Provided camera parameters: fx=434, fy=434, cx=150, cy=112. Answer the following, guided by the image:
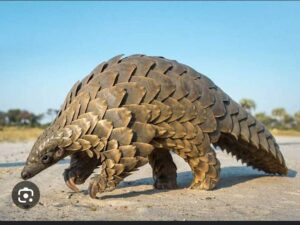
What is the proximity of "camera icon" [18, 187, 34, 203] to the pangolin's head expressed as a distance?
765 millimetres

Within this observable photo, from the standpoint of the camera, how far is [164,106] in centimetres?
756

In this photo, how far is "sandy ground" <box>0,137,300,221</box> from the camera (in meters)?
6.01

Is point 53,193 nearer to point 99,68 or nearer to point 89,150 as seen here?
point 89,150

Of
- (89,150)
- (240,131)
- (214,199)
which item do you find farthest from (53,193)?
(240,131)

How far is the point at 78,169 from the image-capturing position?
26.9ft

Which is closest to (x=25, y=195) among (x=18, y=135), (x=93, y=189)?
Result: (x=93, y=189)

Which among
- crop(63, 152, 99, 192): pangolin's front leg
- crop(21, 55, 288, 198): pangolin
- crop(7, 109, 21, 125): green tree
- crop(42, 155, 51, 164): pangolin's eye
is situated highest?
crop(7, 109, 21, 125): green tree

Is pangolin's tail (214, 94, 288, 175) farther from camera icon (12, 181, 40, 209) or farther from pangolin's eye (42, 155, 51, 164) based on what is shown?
camera icon (12, 181, 40, 209)

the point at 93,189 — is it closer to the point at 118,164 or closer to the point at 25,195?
the point at 118,164

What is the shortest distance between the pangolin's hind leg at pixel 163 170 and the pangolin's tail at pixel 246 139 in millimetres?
1063

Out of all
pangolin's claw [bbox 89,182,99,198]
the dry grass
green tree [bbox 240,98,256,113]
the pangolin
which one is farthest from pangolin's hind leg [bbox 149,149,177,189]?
green tree [bbox 240,98,256,113]

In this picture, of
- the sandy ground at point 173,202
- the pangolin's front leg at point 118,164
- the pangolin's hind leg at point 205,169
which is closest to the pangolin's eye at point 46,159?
the sandy ground at point 173,202

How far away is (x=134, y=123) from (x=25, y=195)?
6.87 ft

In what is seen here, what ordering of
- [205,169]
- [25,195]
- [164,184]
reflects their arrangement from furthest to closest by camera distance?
[164,184], [205,169], [25,195]
